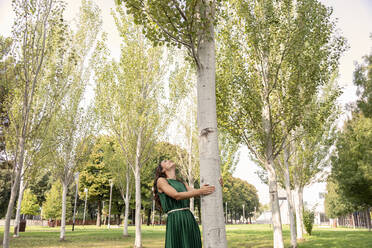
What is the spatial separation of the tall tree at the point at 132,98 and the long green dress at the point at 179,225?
970 centimetres

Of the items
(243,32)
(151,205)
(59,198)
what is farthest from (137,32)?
(59,198)

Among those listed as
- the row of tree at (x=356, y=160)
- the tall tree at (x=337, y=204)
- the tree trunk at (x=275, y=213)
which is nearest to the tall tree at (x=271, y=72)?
the tree trunk at (x=275, y=213)

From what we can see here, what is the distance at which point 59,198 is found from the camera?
4012cm

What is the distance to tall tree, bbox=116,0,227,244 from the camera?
336 cm

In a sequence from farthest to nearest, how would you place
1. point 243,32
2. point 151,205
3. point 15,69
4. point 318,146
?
point 151,205
point 318,146
point 243,32
point 15,69

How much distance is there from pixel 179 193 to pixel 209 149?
0.68 metres

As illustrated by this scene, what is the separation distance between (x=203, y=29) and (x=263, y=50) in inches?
241

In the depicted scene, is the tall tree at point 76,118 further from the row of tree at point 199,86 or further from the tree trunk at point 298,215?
the tree trunk at point 298,215

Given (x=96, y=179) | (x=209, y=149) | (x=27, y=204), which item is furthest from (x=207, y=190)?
(x=27, y=204)

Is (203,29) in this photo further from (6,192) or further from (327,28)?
(6,192)

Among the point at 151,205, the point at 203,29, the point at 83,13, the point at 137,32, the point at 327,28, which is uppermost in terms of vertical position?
the point at 83,13

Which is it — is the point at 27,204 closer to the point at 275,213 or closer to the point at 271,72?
the point at 275,213

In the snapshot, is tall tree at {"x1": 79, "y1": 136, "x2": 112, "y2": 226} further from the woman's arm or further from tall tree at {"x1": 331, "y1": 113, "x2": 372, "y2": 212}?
the woman's arm

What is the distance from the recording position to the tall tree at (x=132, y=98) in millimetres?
13430
